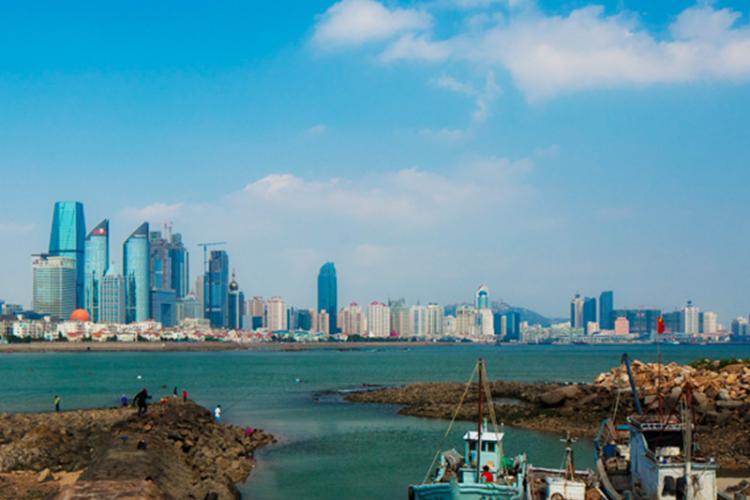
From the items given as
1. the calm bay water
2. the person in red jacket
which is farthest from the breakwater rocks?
the person in red jacket

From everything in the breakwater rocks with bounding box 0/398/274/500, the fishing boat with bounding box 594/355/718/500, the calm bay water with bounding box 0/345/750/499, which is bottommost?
the calm bay water with bounding box 0/345/750/499

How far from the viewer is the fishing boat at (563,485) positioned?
917 inches

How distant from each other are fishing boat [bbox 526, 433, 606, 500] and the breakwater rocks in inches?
435

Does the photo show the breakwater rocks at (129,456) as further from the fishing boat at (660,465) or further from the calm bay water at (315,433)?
the fishing boat at (660,465)

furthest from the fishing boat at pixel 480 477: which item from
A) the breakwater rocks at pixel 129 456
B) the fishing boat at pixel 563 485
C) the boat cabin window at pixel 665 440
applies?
the breakwater rocks at pixel 129 456

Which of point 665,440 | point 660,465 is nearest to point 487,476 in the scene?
point 665,440

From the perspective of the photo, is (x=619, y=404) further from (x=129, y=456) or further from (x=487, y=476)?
(x=129, y=456)

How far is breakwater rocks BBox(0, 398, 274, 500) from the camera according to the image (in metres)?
24.3

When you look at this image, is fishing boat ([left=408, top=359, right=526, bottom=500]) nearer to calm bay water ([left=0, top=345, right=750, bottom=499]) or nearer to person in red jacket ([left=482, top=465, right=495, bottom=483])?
person in red jacket ([left=482, top=465, right=495, bottom=483])

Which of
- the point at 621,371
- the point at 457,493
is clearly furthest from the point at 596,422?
the point at 457,493

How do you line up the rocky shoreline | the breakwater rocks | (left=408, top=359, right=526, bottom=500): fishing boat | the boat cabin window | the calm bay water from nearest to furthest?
the boat cabin window
the breakwater rocks
(left=408, top=359, right=526, bottom=500): fishing boat
the calm bay water
the rocky shoreline

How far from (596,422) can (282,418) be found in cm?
2150

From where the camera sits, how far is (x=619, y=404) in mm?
54656

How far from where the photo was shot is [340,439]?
1815 inches
